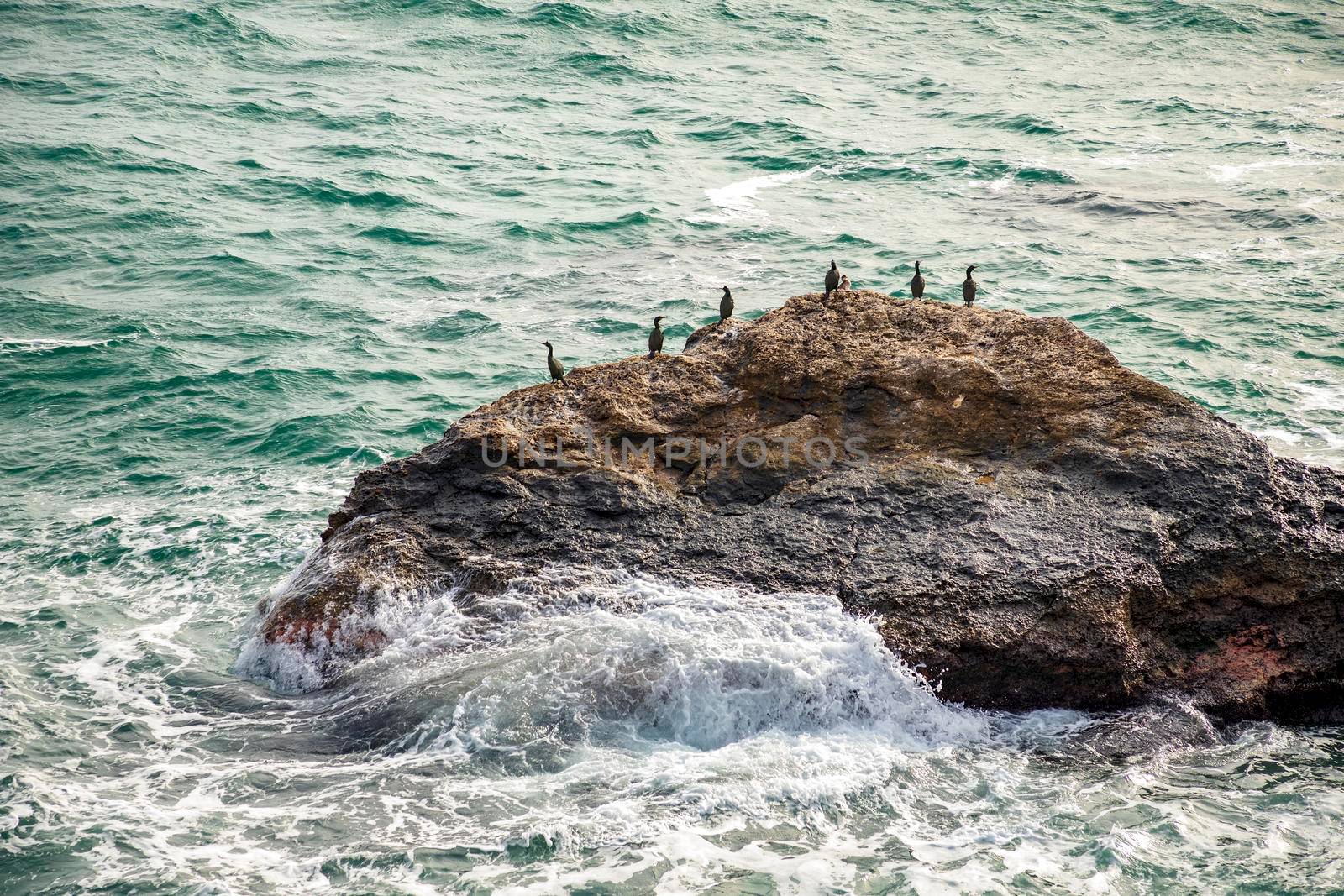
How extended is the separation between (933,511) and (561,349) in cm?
901

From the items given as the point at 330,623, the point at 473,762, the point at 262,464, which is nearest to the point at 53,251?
the point at 262,464

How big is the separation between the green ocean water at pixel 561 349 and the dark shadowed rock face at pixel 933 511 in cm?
40

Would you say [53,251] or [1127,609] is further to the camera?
[53,251]

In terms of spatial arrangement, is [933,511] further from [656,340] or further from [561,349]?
[561,349]

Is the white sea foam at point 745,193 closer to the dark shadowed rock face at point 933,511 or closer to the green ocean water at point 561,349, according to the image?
the green ocean water at point 561,349

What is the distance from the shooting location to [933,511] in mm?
9609

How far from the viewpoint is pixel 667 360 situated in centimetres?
1123

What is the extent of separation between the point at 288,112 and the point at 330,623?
901 inches

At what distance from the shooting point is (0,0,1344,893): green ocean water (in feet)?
26.6

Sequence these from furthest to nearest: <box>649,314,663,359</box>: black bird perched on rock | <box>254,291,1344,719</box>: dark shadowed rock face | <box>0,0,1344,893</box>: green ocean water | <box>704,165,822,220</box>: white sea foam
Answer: <box>704,165,822,220</box>: white sea foam, <box>649,314,663,359</box>: black bird perched on rock, <box>254,291,1344,719</box>: dark shadowed rock face, <box>0,0,1344,893</box>: green ocean water

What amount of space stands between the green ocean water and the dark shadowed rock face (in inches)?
15.8

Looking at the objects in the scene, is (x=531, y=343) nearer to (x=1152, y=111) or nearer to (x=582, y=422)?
(x=582, y=422)

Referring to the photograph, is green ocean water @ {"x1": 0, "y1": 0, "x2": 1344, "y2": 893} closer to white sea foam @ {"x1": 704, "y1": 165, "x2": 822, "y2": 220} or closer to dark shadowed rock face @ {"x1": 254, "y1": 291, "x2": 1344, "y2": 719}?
white sea foam @ {"x1": 704, "y1": 165, "x2": 822, "y2": 220}

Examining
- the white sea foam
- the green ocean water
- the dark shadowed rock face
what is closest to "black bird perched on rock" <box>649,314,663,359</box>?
the dark shadowed rock face
